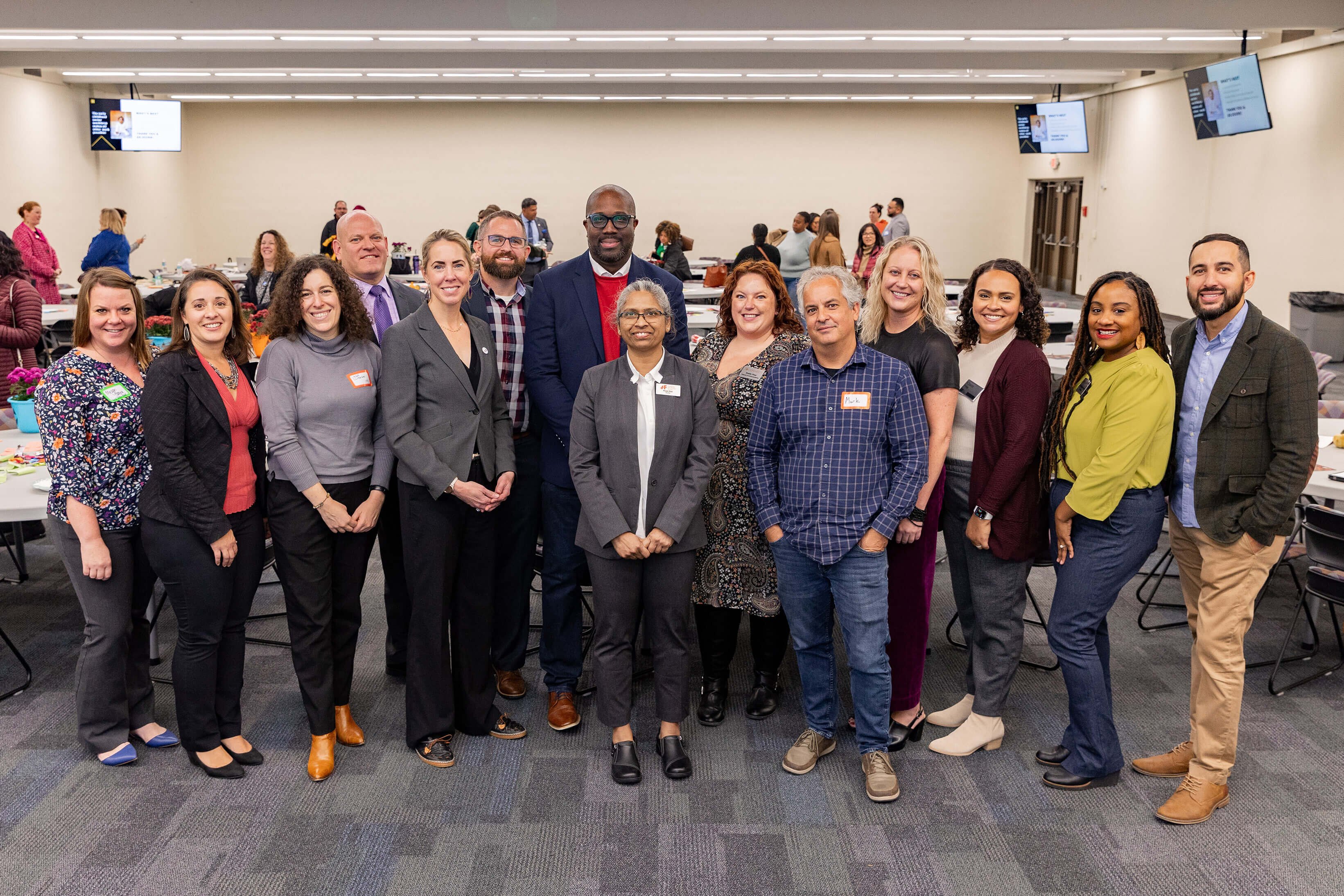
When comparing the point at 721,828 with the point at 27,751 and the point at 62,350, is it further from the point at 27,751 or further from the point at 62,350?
the point at 62,350

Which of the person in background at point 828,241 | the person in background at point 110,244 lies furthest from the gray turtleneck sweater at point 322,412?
the person in background at point 110,244

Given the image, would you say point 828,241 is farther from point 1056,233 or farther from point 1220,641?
point 1056,233

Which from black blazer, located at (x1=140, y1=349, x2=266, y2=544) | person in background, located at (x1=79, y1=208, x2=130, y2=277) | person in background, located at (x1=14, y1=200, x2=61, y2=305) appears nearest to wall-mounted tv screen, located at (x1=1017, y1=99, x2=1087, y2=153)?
person in background, located at (x1=79, y1=208, x2=130, y2=277)

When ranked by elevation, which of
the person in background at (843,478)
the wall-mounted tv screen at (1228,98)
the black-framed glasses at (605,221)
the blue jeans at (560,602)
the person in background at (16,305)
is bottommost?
the blue jeans at (560,602)

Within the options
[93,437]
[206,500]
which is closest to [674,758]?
[206,500]

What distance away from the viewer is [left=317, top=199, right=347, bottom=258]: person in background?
5452 mm

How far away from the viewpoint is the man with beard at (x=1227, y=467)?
2.49m

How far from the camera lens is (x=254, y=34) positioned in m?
9.67

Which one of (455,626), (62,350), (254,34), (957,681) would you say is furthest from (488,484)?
(254,34)

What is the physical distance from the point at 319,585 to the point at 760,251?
5733 millimetres

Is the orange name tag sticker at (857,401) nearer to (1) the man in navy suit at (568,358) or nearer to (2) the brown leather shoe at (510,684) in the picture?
(1) the man in navy suit at (568,358)

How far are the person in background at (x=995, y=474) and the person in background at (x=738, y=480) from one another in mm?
488

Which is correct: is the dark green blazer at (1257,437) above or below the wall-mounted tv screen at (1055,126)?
below

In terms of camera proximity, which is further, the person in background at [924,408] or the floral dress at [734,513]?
the floral dress at [734,513]
